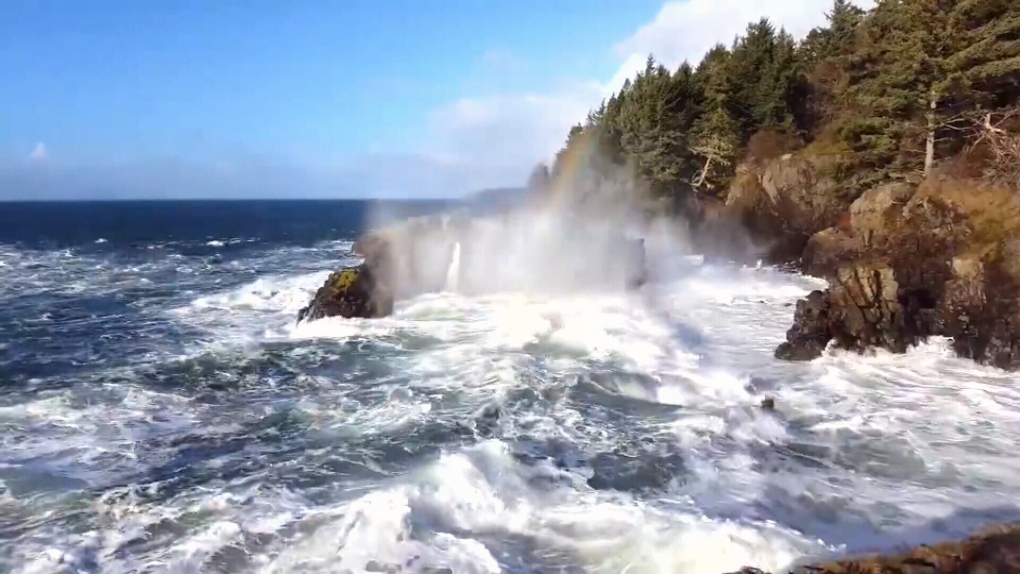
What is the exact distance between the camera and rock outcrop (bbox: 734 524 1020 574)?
21.2 ft

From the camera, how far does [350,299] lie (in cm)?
2373

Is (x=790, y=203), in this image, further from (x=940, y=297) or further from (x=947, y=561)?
(x=947, y=561)

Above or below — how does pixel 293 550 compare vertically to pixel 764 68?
below

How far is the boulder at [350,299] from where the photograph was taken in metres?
23.3

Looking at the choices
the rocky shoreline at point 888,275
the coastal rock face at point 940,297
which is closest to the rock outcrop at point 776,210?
the rocky shoreline at point 888,275

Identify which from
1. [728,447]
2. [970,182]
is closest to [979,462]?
[728,447]

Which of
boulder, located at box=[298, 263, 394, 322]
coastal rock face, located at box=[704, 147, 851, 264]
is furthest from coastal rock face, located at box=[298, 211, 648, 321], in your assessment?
coastal rock face, located at box=[704, 147, 851, 264]

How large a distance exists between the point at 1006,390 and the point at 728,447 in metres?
7.64

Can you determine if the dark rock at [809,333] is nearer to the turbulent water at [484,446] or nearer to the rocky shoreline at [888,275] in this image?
the rocky shoreline at [888,275]

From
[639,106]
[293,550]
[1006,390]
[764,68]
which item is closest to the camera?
[293,550]

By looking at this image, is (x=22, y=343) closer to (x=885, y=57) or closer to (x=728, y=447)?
(x=728, y=447)

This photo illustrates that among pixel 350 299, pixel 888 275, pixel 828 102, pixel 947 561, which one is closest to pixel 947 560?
pixel 947 561

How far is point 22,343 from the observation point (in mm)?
22172

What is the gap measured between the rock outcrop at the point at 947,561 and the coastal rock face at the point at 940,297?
11.7m
